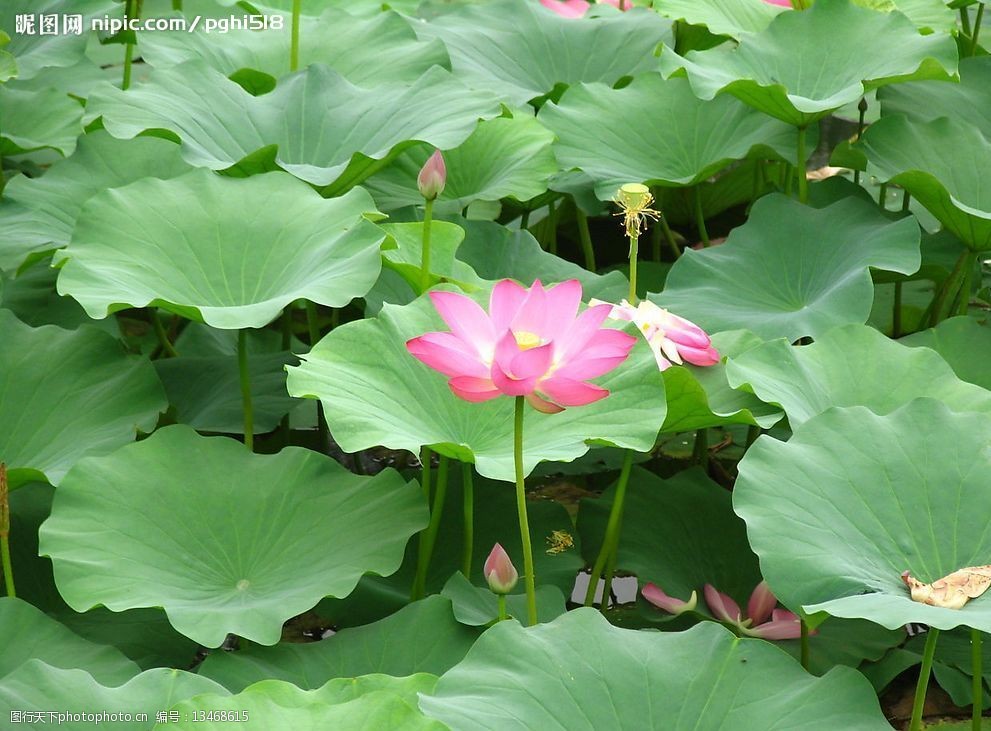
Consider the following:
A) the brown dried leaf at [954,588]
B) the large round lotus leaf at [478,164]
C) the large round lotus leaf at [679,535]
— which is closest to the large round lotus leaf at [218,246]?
the large round lotus leaf at [478,164]

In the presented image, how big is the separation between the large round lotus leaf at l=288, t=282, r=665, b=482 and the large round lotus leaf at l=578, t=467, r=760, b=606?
0.33m

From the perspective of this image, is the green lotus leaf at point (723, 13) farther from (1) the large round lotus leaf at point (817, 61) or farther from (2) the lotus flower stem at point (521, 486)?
(2) the lotus flower stem at point (521, 486)

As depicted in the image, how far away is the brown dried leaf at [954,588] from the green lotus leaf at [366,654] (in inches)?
21.0

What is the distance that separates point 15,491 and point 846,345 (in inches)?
50.0

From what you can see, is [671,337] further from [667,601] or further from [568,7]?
[568,7]

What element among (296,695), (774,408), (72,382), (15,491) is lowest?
(15,491)

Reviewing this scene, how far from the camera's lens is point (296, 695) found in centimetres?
120

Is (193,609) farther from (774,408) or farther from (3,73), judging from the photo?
(3,73)

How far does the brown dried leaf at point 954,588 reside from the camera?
1225 mm

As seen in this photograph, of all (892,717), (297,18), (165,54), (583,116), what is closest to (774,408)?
(892,717)

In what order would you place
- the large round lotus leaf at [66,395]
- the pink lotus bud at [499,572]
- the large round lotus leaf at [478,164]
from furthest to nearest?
the large round lotus leaf at [478,164] → the large round lotus leaf at [66,395] → the pink lotus bud at [499,572]

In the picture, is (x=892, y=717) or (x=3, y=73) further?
(x=3, y=73)

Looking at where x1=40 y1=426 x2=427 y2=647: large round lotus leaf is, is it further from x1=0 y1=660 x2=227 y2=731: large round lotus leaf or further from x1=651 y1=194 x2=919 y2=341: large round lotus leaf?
x1=651 y1=194 x2=919 y2=341: large round lotus leaf

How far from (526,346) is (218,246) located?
75cm
